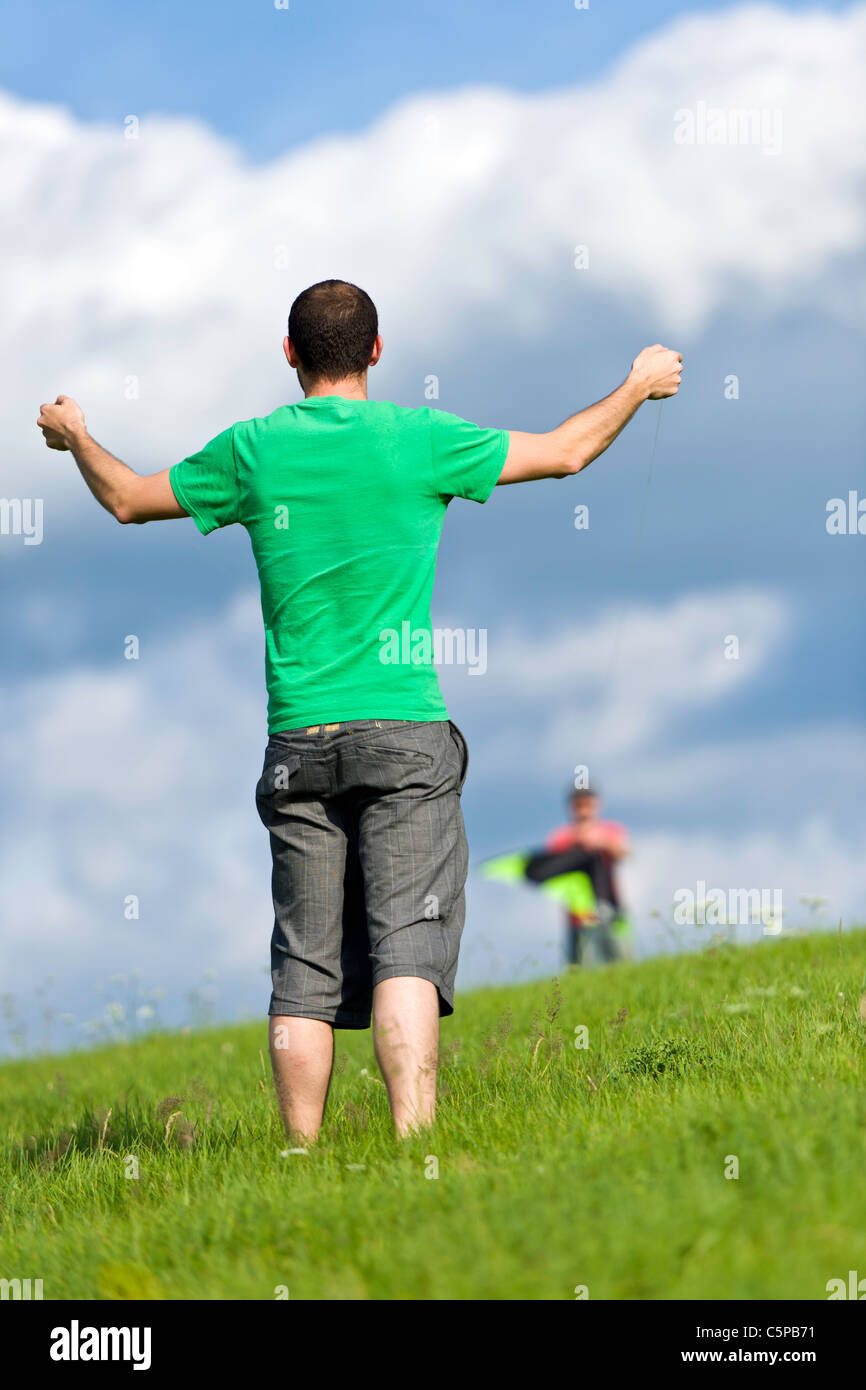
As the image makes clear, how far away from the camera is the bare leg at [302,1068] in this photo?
4.48 metres

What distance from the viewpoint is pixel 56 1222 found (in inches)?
169

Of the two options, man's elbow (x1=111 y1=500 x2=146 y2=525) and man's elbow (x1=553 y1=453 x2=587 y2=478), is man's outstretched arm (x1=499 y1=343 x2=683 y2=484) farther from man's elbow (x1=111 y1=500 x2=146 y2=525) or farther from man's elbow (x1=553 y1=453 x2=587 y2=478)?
man's elbow (x1=111 y1=500 x2=146 y2=525)

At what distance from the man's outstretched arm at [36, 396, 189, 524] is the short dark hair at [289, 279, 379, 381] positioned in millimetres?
691

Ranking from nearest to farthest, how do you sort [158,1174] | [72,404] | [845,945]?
[158,1174] → [72,404] → [845,945]

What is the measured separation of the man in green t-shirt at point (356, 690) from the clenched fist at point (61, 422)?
838 mm

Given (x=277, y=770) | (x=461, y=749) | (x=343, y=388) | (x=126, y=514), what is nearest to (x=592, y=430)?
(x=343, y=388)

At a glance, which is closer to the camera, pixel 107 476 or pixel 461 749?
pixel 461 749

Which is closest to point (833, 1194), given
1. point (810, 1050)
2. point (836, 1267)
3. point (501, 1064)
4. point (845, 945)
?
point (836, 1267)

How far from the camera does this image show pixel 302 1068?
448 centimetres

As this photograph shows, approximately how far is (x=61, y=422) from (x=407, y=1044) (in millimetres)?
2730

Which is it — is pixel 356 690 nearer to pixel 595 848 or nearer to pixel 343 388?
pixel 343 388
